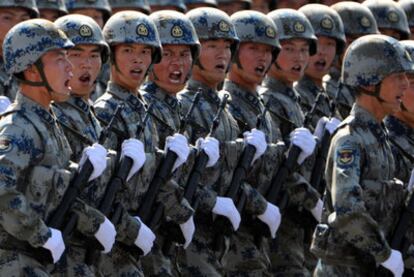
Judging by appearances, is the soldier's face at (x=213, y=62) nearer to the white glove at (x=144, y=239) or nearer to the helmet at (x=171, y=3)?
the white glove at (x=144, y=239)

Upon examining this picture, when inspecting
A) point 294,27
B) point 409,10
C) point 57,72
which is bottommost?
point 409,10

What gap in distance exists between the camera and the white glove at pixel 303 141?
15.8m

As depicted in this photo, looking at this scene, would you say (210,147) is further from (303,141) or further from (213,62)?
(303,141)

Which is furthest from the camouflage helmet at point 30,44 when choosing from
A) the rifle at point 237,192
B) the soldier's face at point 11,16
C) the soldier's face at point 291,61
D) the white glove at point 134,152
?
the soldier's face at point 291,61

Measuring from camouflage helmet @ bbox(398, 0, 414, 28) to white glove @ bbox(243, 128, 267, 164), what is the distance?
20.8 ft

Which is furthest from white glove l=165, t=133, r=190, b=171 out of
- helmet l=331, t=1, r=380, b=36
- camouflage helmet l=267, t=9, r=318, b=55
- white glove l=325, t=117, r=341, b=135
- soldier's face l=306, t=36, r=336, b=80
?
helmet l=331, t=1, r=380, b=36

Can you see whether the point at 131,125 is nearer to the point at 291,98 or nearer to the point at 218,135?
the point at 218,135

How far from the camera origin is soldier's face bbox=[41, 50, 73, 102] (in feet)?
40.6

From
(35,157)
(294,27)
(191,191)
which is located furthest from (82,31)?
(294,27)

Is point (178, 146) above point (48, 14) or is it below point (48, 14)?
above

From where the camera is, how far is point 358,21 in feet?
63.0

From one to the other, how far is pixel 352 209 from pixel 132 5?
707 cm

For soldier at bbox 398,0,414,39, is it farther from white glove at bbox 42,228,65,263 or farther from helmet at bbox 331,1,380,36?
white glove at bbox 42,228,65,263

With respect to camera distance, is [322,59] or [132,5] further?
[132,5]
